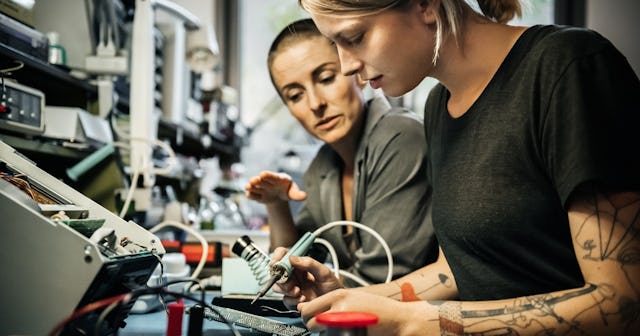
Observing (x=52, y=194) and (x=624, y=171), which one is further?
(x=52, y=194)

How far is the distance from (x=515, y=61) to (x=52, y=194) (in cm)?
79

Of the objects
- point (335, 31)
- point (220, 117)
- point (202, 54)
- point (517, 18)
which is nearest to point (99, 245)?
point (335, 31)

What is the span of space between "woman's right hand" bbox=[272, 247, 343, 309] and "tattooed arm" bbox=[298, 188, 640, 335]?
220mm

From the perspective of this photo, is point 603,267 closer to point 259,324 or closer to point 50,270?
point 259,324

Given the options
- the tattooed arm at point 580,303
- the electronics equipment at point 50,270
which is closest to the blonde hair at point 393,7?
the tattooed arm at point 580,303

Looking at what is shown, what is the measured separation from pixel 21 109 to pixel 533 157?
3.37ft

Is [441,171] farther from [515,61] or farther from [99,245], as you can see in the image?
[99,245]

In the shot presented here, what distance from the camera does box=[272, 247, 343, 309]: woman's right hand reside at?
1030 mm

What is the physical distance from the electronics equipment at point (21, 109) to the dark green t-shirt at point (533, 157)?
2.90 ft

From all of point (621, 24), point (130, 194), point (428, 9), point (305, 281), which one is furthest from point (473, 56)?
point (621, 24)

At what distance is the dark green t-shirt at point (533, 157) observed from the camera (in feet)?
2.39

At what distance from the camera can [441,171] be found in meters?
1.04

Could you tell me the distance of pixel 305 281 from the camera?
1079mm

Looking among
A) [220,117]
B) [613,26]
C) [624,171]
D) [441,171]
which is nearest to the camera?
[624,171]
